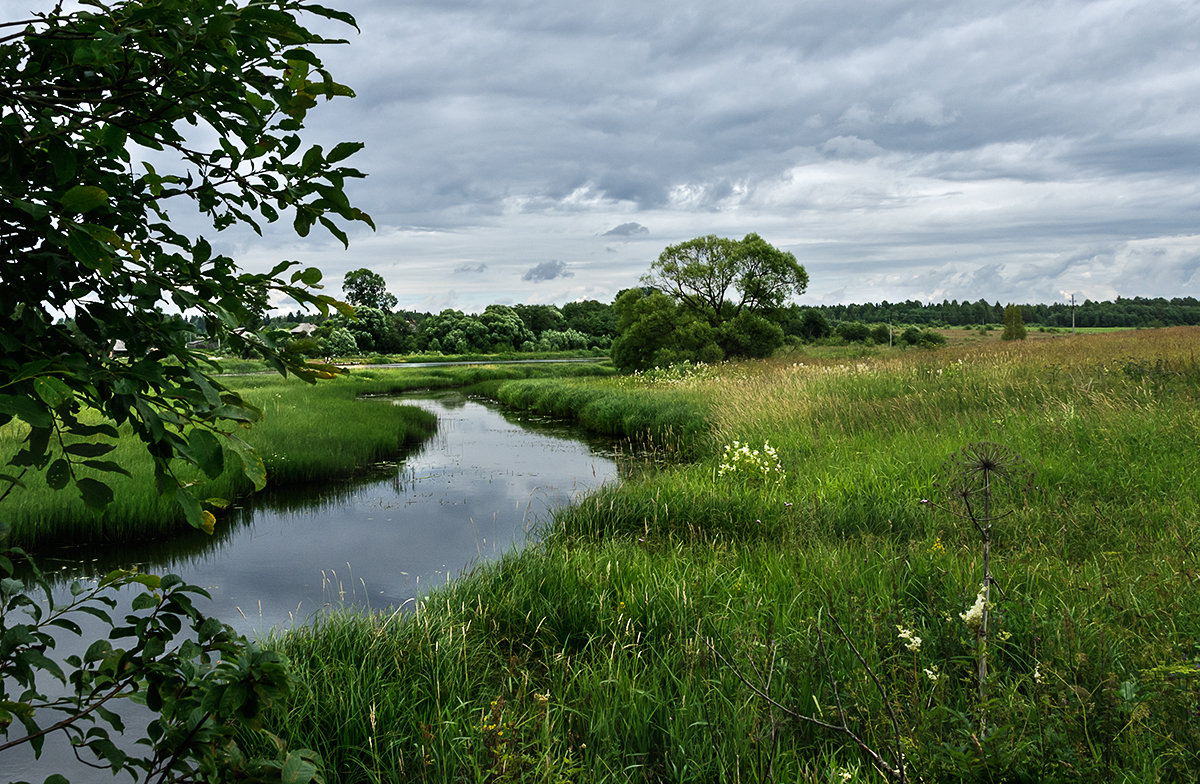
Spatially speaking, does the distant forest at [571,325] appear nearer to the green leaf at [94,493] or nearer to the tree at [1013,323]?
the tree at [1013,323]

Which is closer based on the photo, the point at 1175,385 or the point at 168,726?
the point at 168,726

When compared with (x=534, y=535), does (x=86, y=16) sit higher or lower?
higher

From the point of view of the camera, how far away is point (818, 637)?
303cm

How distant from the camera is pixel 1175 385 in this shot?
28.2ft

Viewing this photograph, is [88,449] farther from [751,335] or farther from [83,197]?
[751,335]

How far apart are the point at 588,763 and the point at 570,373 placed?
113ft

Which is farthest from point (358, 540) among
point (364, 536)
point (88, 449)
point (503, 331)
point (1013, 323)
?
point (503, 331)

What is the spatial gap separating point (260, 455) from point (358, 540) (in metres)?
2.08

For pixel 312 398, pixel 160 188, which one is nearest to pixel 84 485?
pixel 160 188

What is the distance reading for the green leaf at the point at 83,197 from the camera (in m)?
1.16

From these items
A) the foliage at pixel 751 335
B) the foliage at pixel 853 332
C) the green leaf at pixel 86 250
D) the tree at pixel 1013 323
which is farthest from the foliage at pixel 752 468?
the foliage at pixel 853 332

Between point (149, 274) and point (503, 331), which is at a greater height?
point (503, 331)

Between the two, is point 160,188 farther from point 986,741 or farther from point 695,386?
point 695,386

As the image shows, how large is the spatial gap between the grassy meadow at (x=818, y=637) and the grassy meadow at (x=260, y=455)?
5.20 ft
